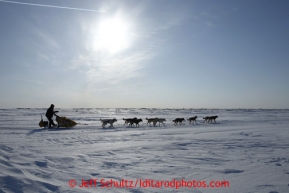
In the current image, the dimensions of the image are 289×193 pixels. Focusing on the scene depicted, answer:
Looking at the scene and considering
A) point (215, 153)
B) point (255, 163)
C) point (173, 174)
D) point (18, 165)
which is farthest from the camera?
point (215, 153)

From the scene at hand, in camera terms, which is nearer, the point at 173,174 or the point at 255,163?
the point at 173,174

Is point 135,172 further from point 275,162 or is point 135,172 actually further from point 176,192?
point 275,162

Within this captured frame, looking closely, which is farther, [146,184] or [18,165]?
[18,165]

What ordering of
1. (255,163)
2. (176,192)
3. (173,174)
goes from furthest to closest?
(255,163)
(173,174)
(176,192)

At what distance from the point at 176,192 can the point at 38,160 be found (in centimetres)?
367

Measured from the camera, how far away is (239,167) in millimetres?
4316

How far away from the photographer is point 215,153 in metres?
5.69

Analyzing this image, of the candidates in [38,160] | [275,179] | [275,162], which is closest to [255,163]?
[275,162]

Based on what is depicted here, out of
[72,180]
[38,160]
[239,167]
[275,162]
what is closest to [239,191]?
[239,167]

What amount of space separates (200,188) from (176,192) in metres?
0.48

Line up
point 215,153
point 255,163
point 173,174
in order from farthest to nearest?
point 215,153, point 255,163, point 173,174

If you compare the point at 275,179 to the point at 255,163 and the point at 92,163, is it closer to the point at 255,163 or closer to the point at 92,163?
the point at 255,163

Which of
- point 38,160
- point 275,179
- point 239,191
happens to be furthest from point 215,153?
point 38,160

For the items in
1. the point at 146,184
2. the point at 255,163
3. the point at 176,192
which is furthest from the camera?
the point at 255,163
